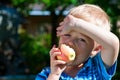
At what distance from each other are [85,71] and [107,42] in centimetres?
26

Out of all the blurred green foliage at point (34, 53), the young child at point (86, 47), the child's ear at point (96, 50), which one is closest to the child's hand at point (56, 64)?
the young child at point (86, 47)

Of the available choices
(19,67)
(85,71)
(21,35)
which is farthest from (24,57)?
(85,71)

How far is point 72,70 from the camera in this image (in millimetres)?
2689

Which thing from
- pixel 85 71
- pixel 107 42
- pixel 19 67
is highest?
pixel 107 42

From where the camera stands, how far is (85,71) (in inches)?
106

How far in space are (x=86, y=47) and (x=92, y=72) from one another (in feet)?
0.57

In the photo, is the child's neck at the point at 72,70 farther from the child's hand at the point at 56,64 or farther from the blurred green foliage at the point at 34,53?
the blurred green foliage at the point at 34,53

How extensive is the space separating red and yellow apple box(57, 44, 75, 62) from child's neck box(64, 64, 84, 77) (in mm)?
145

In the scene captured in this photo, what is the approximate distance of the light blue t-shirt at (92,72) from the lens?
2676 millimetres

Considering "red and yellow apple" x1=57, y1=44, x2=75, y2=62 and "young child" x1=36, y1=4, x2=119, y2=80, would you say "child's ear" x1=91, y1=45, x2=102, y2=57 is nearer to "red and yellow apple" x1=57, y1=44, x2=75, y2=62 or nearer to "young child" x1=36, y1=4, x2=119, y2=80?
"young child" x1=36, y1=4, x2=119, y2=80

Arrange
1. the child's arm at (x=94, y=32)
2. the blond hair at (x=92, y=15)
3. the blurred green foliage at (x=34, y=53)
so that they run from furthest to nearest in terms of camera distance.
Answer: the blurred green foliage at (x=34, y=53) < the blond hair at (x=92, y=15) < the child's arm at (x=94, y=32)

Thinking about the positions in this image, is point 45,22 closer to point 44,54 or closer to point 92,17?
point 44,54

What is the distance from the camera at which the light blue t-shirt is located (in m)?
2.68

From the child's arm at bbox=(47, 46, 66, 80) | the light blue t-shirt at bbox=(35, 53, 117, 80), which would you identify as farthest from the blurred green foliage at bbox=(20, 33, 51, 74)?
the child's arm at bbox=(47, 46, 66, 80)
